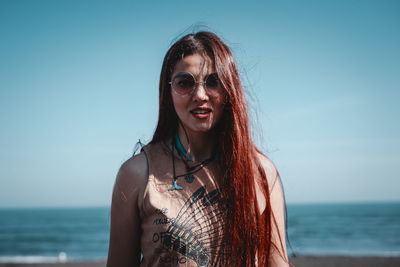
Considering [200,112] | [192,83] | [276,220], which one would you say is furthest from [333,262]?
[192,83]

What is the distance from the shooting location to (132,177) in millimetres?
1464

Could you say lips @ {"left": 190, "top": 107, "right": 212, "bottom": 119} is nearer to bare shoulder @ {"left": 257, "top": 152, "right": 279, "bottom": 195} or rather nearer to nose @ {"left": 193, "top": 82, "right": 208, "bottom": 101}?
nose @ {"left": 193, "top": 82, "right": 208, "bottom": 101}

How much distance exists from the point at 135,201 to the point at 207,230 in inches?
16.1

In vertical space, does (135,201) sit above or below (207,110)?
below

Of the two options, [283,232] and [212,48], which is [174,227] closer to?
[283,232]

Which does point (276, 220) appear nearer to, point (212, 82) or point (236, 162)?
point (236, 162)

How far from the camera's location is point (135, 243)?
1.49m

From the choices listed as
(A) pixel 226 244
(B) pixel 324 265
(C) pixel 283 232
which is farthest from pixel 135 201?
(B) pixel 324 265

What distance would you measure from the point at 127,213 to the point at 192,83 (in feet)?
2.58

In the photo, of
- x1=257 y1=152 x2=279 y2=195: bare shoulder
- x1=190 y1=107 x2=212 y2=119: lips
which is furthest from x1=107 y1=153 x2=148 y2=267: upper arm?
x1=257 y1=152 x2=279 y2=195: bare shoulder

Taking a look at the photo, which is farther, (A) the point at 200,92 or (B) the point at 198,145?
(B) the point at 198,145

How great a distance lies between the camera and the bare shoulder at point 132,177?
144cm

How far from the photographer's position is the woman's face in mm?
1504

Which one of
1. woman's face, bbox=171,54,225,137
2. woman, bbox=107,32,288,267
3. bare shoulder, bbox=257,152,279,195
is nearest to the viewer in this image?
woman, bbox=107,32,288,267
